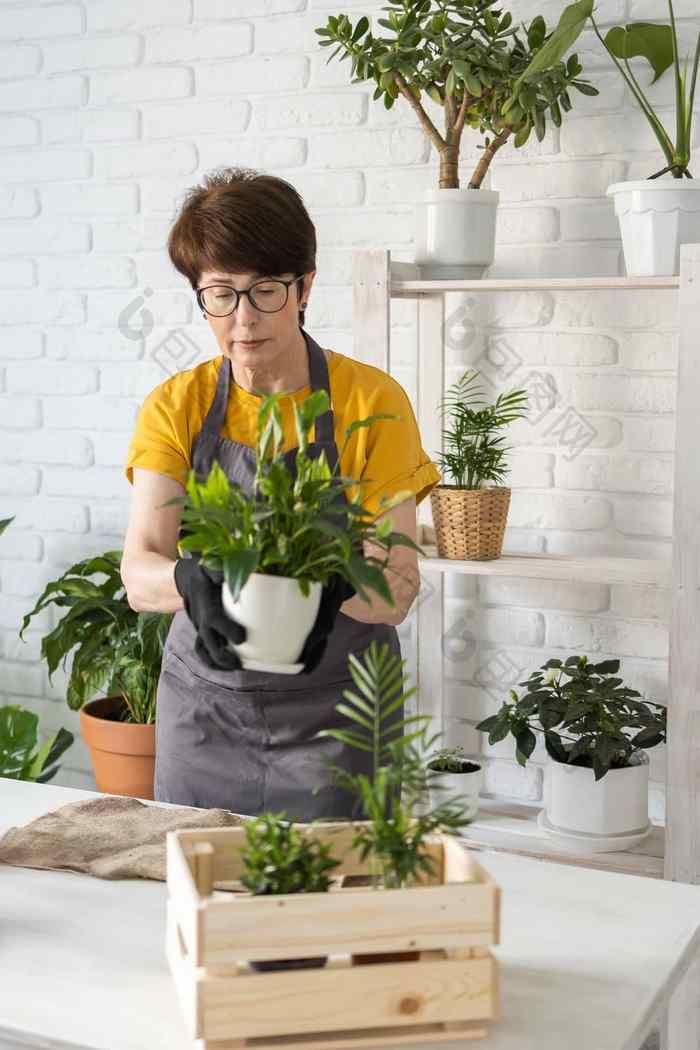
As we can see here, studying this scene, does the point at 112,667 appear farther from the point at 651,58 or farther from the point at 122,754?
the point at 651,58

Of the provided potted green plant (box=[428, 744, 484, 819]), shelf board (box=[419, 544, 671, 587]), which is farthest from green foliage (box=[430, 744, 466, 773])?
shelf board (box=[419, 544, 671, 587])

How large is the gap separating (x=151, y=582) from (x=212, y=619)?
2.21ft

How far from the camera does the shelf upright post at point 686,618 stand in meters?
2.28

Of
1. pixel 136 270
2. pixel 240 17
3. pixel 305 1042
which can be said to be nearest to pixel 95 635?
pixel 136 270

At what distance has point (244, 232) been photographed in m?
1.81

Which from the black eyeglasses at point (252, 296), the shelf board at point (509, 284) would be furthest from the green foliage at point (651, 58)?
the black eyeglasses at point (252, 296)

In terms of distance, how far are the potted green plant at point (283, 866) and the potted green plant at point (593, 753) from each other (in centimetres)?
140

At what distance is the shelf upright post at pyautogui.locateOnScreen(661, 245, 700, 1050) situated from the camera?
2283 mm

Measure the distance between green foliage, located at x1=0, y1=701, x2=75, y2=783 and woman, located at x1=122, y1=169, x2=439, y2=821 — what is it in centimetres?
113

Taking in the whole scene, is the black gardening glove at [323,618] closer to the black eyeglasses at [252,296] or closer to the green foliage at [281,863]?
the green foliage at [281,863]

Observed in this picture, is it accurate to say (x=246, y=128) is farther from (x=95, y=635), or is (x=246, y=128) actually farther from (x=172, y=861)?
(x=172, y=861)

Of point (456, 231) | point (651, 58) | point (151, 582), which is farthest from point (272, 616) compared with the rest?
point (651, 58)

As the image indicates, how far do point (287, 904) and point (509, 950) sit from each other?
1.04ft

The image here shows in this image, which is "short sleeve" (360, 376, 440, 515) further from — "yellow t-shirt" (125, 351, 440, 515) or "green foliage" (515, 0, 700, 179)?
"green foliage" (515, 0, 700, 179)
